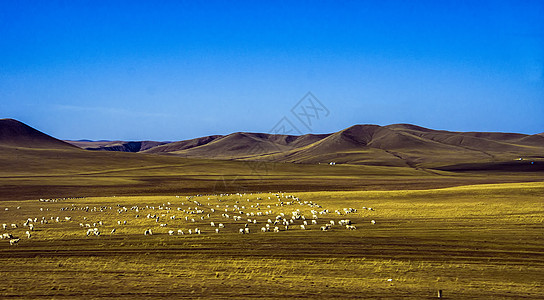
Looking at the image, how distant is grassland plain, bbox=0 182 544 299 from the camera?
17.0m

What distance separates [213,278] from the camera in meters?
18.5

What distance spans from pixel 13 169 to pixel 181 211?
7814cm

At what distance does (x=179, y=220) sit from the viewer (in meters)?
35.6

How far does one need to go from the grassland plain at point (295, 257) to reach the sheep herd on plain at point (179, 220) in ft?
0.94

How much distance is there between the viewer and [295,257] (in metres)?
21.8

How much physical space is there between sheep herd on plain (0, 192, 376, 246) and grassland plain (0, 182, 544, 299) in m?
0.29

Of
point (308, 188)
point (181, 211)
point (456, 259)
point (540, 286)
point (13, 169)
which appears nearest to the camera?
point (540, 286)

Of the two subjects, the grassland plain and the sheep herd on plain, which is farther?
the sheep herd on plain

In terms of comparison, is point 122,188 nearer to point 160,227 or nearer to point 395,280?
point 160,227

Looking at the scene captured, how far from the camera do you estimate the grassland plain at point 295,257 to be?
1695 centimetres

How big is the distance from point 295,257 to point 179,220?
636 inches

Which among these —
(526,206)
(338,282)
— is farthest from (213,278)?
(526,206)

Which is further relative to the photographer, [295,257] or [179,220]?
[179,220]

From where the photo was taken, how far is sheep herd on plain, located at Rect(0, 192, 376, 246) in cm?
2980
